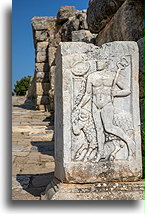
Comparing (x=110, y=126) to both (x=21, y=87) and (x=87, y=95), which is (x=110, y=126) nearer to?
(x=87, y=95)

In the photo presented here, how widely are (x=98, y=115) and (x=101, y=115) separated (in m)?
0.03

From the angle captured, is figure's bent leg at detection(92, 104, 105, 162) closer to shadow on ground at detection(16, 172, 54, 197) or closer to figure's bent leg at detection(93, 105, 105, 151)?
figure's bent leg at detection(93, 105, 105, 151)

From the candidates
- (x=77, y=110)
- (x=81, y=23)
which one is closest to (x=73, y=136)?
(x=77, y=110)

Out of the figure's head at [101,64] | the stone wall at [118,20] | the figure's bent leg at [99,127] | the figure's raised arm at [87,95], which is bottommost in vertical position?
the figure's bent leg at [99,127]

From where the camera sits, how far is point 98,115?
2.85m

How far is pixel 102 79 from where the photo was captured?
2881 millimetres

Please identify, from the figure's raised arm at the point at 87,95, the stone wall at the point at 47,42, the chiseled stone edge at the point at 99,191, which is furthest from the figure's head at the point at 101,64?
the stone wall at the point at 47,42

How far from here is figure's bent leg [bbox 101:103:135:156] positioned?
112 inches

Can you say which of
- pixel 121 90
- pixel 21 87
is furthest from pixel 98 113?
pixel 21 87

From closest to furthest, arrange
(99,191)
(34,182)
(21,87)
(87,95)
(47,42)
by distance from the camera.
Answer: (99,191) → (87,95) → (34,182) → (47,42) → (21,87)

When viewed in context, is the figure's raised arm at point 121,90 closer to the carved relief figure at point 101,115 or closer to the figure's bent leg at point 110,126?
the carved relief figure at point 101,115

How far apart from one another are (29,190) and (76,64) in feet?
6.06

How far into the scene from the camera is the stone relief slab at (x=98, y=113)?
2.78m

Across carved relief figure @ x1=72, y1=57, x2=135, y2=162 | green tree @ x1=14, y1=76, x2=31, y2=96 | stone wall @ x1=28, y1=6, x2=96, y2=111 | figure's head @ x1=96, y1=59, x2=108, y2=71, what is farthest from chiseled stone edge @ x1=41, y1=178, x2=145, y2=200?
green tree @ x1=14, y1=76, x2=31, y2=96
